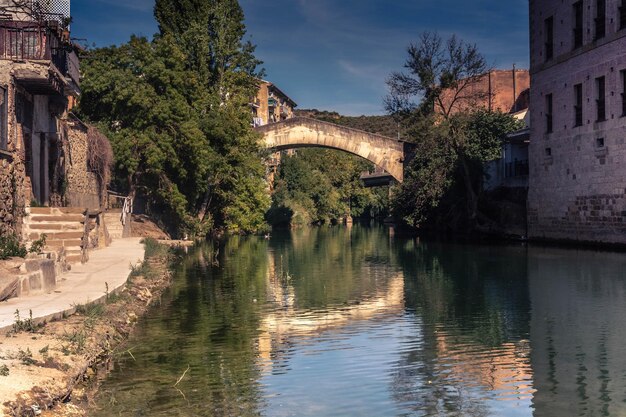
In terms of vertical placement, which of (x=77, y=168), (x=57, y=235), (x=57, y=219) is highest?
(x=77, y=168)

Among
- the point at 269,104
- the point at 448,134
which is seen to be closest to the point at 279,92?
the point at 269,104

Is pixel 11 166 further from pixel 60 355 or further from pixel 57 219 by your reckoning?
pixel 60 355

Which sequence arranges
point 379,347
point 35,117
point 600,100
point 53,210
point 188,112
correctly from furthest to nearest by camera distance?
1. point 188,112
2. point 600,100
3. point 35,117
4. point 53,210
5. point 379,347

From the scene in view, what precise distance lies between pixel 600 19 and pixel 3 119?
77.7ft

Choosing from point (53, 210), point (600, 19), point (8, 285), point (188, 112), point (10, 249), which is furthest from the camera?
point (188, 112)

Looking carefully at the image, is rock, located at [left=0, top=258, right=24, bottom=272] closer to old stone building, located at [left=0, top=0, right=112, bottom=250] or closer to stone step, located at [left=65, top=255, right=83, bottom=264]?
old stone building, located at [left=0, top=0, right=112, bottom=250]

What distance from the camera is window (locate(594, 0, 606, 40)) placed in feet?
97.4

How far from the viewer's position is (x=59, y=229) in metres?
18.0

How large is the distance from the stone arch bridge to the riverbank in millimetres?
37980

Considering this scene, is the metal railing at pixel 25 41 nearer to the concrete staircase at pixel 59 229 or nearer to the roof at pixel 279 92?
the concrete staircase at pixel 59 229

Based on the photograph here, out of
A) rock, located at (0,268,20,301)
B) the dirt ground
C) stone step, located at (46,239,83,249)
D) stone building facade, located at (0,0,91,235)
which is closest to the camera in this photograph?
rock, located at (0,268,20,301)

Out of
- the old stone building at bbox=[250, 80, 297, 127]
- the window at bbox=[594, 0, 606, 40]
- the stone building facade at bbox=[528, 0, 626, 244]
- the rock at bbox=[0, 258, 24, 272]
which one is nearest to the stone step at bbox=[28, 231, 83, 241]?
the rock at bbox=[0, 258, 24, 272]

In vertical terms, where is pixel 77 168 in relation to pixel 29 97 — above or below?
below

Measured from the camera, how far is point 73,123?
24.8 m
